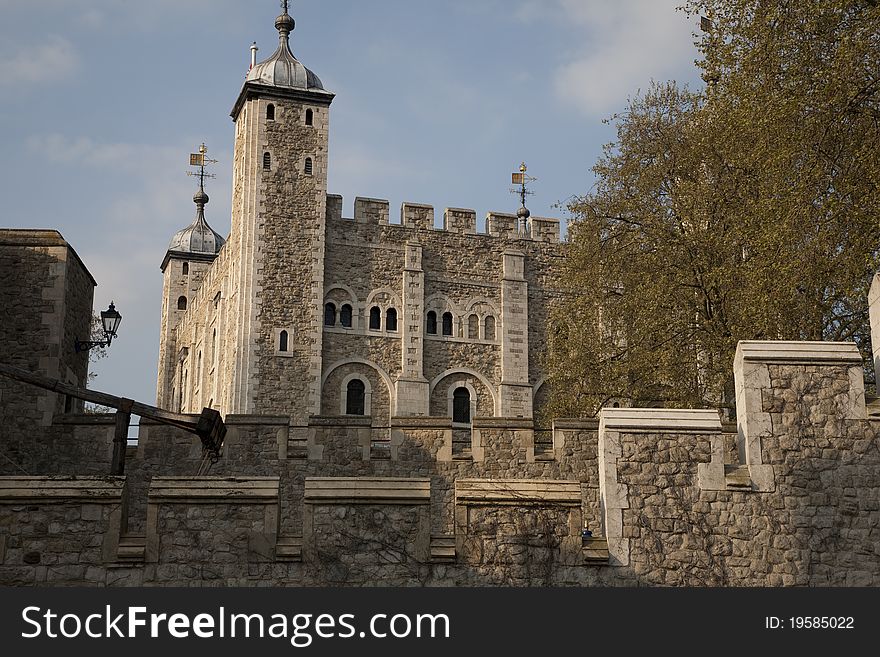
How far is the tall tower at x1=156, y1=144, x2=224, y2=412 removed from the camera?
62.1 metres

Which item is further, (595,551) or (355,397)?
(355,397)

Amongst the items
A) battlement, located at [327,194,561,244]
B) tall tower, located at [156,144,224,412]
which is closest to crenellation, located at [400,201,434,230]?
battlement, located at [327,194,561,244]

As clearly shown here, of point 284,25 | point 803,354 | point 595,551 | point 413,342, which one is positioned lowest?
point 595,551

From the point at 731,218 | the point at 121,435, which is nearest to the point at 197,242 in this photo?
the point at 731,218

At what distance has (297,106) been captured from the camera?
48.2 metres

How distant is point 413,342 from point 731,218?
24951mm

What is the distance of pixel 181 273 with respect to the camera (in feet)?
210

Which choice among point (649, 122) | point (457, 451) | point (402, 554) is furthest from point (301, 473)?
point (649, 122)

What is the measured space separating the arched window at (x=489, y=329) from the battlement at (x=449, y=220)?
3.04 m

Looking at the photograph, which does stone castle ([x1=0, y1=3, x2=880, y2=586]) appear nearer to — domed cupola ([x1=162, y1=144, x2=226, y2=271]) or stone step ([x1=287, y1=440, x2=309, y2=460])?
stone step ([x1=287, y1=440, x2=309, y2=460])

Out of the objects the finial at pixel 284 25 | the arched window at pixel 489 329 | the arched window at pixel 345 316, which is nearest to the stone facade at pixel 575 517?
the arched window at pixel 345 316

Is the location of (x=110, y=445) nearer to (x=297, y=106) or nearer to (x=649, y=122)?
(x=649, y=122)

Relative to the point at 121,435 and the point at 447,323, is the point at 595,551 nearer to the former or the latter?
the point at 121,435

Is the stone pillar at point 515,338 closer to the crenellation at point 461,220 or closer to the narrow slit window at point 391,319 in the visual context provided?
the crenellation at point 461,220
